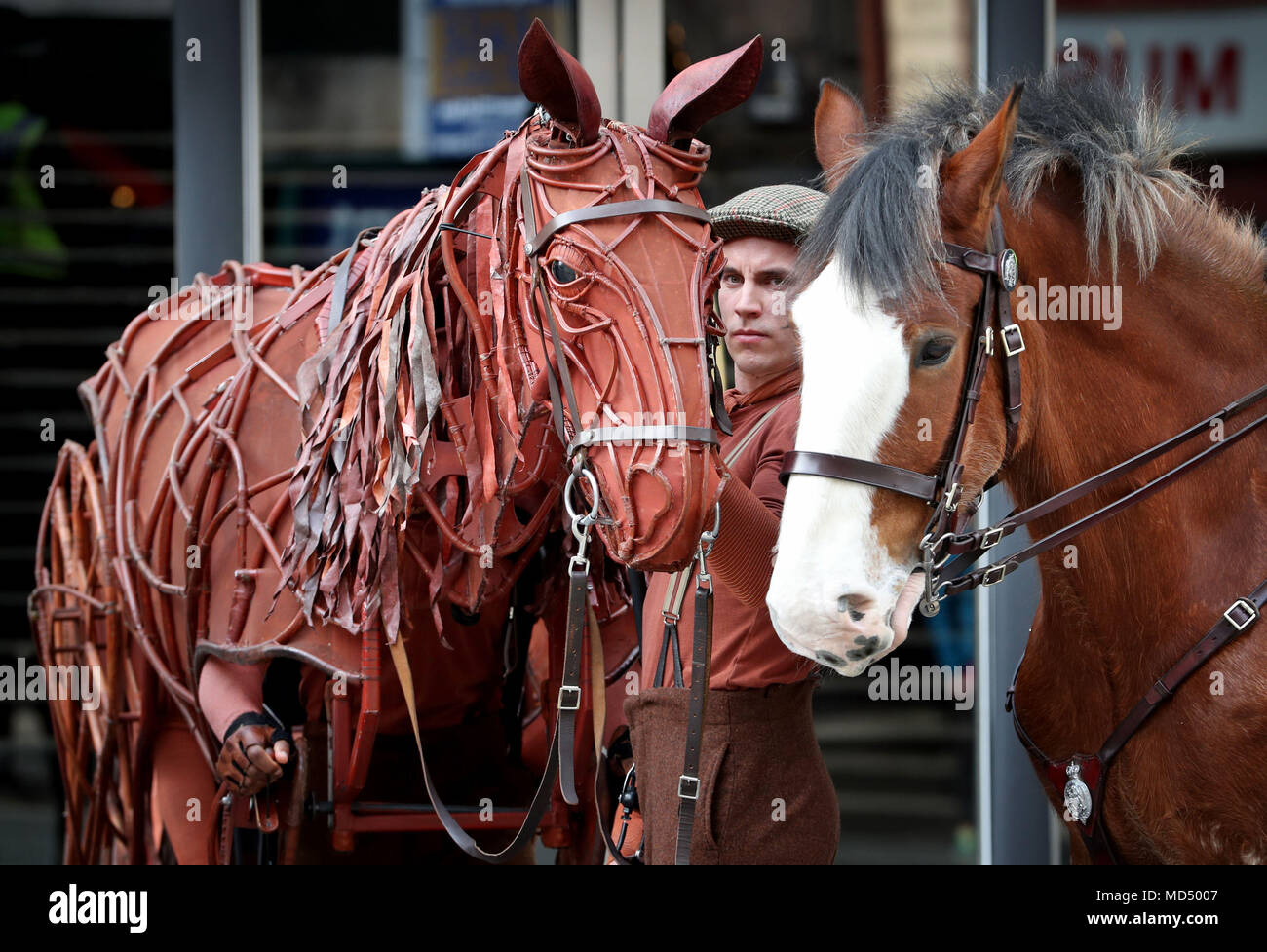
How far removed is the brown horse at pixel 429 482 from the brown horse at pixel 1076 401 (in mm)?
228

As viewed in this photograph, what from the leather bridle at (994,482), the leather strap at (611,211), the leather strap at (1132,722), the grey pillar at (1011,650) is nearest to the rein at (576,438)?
the leather strap at (611,211)

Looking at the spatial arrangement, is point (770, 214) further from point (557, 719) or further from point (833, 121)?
point (557, 719)

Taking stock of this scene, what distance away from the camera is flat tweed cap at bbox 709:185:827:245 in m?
2.30

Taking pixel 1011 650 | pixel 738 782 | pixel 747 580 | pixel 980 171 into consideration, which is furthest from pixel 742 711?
pixel 1011 650

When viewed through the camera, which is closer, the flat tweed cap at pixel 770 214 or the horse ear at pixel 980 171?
the horse ear at pixel 980 171

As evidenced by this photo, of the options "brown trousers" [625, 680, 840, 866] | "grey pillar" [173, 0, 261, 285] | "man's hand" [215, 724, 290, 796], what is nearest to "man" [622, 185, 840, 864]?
"brown trousers" [625, 680, 840, 866]

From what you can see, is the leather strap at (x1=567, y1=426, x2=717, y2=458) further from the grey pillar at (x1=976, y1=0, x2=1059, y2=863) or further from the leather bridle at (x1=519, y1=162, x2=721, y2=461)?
the grey pillar at (x1=976, y1=0, x2=1059, y2=863)

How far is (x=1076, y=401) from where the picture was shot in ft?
6.76

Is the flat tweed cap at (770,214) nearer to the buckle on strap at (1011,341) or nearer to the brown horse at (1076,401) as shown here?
the brown horse at (1076,401)

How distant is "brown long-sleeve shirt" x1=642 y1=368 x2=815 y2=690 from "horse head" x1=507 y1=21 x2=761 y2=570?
0.20 m

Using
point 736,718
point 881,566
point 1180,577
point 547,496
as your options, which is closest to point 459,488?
point 547,496

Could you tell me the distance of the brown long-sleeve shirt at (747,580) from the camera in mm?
1999

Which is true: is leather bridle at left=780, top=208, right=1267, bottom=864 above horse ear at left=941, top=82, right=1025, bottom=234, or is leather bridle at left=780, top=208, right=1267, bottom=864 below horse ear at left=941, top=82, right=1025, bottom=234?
below

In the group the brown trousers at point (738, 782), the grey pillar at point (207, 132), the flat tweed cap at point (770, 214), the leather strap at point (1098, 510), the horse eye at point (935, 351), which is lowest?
the brown trousers at point (738, 782)
